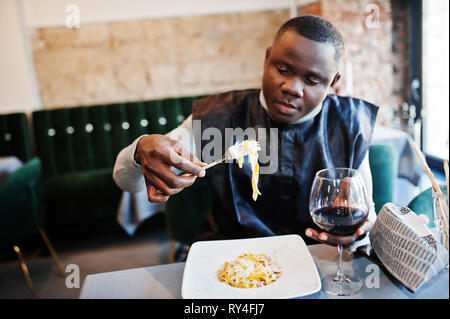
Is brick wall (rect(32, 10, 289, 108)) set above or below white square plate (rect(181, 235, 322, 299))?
above

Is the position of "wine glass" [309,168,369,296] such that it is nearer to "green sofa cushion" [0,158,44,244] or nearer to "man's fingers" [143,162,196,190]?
"man's fingers" [143,162,196,190]

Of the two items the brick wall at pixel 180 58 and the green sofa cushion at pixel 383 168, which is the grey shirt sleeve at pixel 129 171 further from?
the brick wall at pixel 180 58

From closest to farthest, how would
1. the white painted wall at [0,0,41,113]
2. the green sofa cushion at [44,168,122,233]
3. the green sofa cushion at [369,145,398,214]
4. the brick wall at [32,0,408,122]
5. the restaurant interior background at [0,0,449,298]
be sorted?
the green sofa cushion at [369,145,398,214]
the green sofa cushion at [44,168,122,233]
the restaurant interior background at [0,0,449,298]
the white painted wall at [0,0,41,113]
the brick wall at [32,0,408,122]

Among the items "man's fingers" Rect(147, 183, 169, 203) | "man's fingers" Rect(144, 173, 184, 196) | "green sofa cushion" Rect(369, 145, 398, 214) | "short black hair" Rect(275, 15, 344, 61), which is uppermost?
"short black hair" Rect(275, 15, 344, 61)

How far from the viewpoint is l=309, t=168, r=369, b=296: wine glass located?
785 mm

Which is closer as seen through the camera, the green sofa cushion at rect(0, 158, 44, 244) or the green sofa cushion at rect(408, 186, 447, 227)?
the green sofa cushion at rect(408, 186, 447, 227)

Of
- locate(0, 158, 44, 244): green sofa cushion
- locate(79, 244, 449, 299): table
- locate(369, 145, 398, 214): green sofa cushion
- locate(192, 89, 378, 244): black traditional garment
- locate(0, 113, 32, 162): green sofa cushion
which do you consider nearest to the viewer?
locate(79, 244, 449, 299): table

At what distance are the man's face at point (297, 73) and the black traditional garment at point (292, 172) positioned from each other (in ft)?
0.45

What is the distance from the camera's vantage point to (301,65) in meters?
1.12

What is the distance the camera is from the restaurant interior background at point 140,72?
3.11 meters

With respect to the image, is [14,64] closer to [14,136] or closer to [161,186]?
[14,136]

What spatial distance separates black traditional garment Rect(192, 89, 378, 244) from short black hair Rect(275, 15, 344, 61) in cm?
24

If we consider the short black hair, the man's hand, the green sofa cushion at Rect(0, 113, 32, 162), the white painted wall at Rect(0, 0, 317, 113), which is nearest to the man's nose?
the short black hair


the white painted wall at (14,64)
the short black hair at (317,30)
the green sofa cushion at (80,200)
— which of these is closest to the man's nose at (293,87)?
the short black hair at (317,30)
